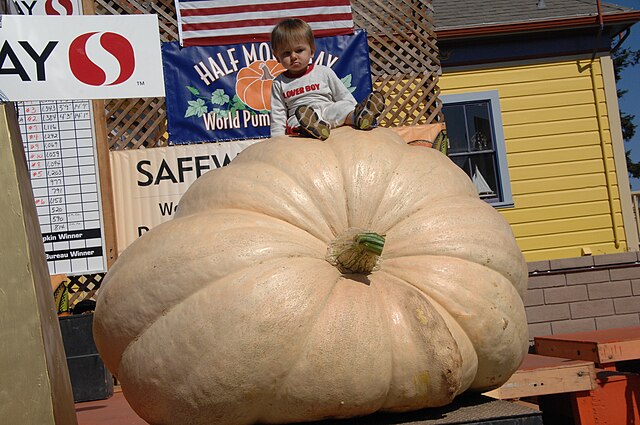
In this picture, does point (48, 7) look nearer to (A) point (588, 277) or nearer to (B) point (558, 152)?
(B) point (558, 152)

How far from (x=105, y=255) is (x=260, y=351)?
5.15 meters

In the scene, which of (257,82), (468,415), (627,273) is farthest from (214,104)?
(468,415)

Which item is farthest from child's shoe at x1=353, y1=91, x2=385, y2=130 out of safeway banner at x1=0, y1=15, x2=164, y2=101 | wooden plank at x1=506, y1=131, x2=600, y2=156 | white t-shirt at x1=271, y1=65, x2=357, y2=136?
wooden plank at x1=506, y1=131, x2=600, y2=156

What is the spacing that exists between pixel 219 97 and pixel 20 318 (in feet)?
21.2

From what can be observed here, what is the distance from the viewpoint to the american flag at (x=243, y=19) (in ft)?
24.7

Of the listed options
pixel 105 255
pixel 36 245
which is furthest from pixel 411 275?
pixel 105 255

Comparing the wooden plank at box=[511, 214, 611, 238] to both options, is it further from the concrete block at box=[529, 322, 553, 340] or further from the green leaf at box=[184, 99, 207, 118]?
the green leaf at box=[184, 99, 207, 118]

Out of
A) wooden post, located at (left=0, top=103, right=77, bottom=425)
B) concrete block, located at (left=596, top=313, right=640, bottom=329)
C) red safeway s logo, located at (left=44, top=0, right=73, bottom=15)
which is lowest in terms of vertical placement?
concrete block, located at (left=596, top=313, right=640, bottom=329)

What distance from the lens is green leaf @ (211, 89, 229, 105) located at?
7.43 m

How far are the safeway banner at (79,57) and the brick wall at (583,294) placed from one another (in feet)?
17.1

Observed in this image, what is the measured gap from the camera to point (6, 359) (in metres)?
1.13

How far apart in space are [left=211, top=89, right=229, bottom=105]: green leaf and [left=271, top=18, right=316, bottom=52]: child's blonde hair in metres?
4.22

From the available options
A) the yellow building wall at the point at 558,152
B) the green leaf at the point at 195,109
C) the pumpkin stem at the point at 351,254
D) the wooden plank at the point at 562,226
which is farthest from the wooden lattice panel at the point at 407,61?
the pumpkin stem at the point at 351,254

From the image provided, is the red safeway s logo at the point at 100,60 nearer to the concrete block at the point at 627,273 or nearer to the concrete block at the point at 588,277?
the concrete block at the point at 588,277
